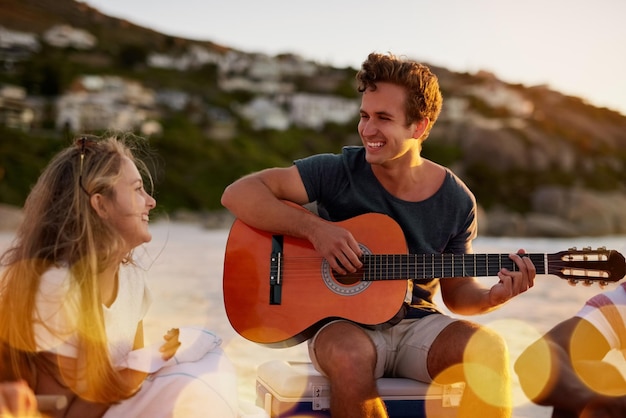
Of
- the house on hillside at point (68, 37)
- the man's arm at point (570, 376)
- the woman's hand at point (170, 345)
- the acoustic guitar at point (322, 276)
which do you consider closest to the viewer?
the man's arm at point (570, 376)

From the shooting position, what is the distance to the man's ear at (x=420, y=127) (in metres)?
3.50

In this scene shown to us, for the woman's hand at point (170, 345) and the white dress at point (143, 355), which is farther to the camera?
the woman's hand at point (170, 345)

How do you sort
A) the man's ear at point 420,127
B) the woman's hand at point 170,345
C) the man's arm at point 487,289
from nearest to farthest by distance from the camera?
the woman's hand at point 170,345, the man's arm at point 487,289, the man's ear at point 420,127

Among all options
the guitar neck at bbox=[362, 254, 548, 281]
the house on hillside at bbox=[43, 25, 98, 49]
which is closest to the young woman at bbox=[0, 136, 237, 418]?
the guitar neck at bbox=[362, 254, 548, 281]

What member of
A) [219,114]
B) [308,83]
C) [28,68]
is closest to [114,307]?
[219,114]

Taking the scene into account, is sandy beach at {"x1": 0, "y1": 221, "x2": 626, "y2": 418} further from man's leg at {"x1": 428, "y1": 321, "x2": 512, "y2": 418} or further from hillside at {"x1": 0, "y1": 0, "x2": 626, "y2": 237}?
hillside at {"x1": 0, "y1": 0, "x2": 626, "y2": 237}

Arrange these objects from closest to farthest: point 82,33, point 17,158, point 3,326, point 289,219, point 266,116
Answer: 1. point 3,326
2. point 289,219
3. point 17,158
4. point 266,116
5. point 82,33

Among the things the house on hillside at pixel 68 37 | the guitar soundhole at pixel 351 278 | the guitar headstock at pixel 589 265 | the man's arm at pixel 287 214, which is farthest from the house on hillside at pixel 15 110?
the guitar headstock at pixel 589 265

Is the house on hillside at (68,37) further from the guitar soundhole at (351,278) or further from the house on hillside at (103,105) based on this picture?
the guitar soundhole at (351,278)

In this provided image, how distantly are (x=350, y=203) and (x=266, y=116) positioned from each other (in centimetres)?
6696

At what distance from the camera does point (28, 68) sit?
206 ft

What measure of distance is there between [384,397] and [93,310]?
1.28m

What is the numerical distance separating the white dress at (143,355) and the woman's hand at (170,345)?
2 centimetres

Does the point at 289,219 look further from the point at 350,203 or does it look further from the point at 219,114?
the point at 219,114
